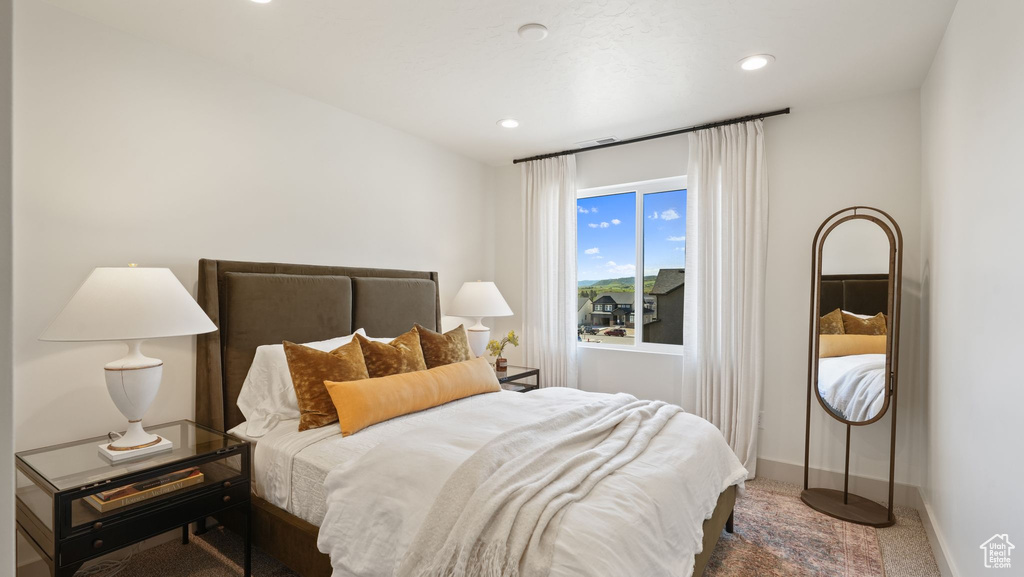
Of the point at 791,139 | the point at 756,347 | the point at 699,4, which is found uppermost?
the point at 699,4

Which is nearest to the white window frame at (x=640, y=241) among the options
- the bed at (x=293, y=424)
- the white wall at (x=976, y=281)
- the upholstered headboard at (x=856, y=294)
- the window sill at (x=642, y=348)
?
the window sill at (x=642, y=348)

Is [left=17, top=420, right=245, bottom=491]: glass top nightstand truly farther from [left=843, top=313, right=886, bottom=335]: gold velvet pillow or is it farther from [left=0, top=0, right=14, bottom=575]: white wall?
[left=843, top=313, right=886, bottom=335]: gold velvet pillow

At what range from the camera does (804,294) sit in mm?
3371

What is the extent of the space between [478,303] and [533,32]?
212cm

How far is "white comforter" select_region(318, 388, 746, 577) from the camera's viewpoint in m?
1.45

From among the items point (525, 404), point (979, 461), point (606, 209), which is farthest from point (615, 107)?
point (979, 461)

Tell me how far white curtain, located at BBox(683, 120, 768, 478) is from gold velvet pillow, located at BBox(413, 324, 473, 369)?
176cm

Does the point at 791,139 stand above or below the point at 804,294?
above

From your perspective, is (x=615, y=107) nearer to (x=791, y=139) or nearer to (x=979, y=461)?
(x=791, y=139)

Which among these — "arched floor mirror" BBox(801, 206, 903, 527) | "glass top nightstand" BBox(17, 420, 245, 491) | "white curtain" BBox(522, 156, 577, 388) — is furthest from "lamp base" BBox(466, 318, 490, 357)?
"arched floor mirror" BBox(801, 206, 903, 527)

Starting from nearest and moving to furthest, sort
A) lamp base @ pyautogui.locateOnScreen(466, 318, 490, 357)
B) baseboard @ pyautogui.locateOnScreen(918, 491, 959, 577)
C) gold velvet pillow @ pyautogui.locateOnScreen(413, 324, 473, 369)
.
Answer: baseboard @ pyautogui.locateOnScreen(918, 491, 959, 577) → gold velvet pillow @ pyautogui.locateOnScreen(413, 324, 473, 369) → lamp base @ pyautogui.locateOnScreen(466, 318, 490, 357)

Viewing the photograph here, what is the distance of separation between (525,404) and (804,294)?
2.11m

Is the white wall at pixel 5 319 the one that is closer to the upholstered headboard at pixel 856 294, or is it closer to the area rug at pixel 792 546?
the area rug at pixel 792 546

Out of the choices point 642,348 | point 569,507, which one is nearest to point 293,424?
point 569,507
